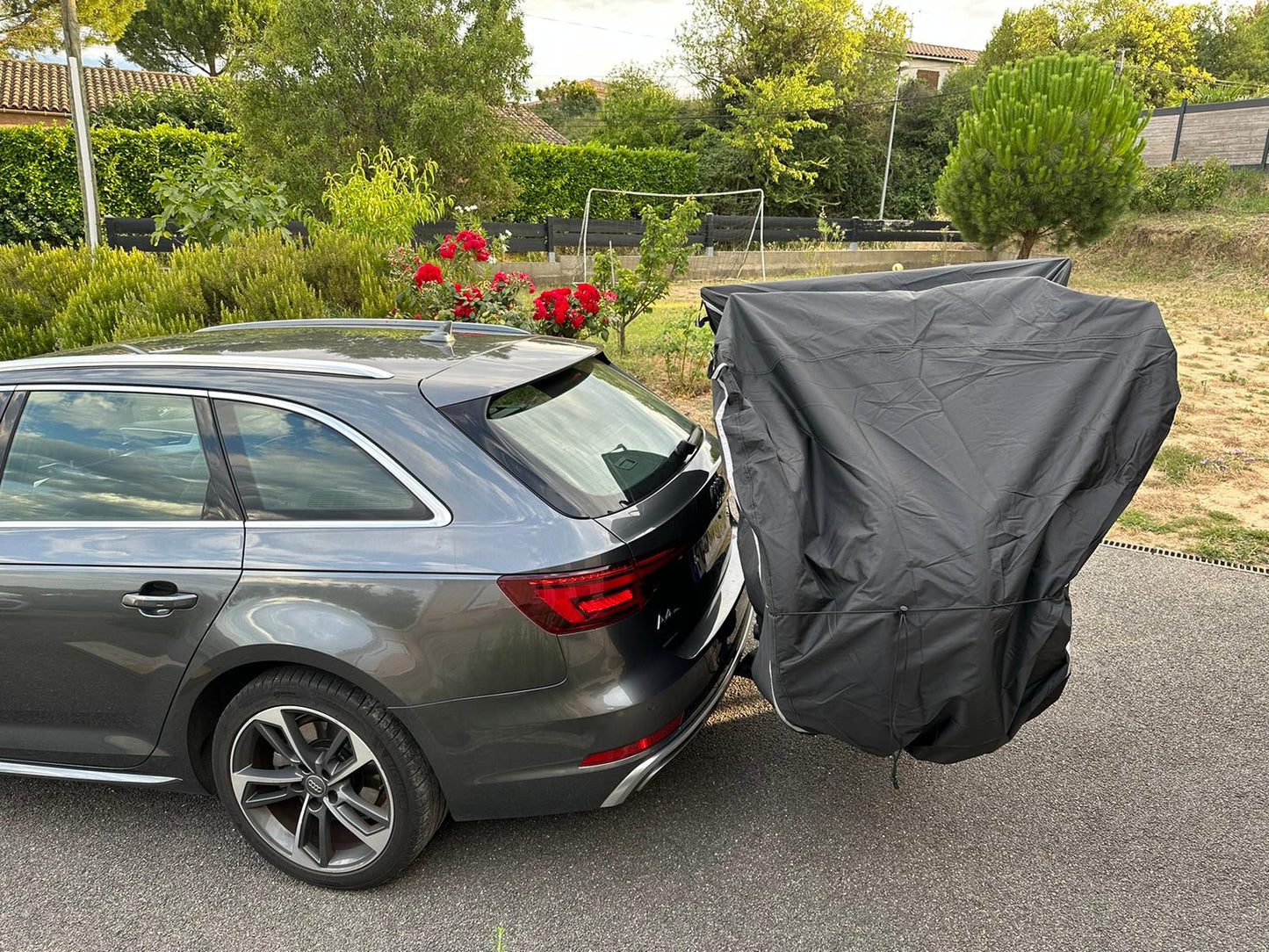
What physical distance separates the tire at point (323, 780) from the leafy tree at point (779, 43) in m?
36.4

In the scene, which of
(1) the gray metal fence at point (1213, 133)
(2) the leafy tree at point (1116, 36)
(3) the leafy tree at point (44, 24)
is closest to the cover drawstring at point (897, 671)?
(3) the leafy tree at point (44, 24)

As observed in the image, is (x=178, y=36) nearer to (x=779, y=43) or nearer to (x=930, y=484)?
(x=779, y=43)

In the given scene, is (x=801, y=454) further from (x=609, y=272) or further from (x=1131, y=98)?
(x=1131, y=98)

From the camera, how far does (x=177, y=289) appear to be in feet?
20.7

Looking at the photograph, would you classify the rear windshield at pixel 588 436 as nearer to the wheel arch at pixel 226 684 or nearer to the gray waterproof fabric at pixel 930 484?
the gray waterproof fabric at pixel 930 484

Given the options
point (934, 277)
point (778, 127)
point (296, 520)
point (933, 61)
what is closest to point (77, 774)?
point (296, 520)

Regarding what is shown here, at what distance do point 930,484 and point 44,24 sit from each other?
1093 inches

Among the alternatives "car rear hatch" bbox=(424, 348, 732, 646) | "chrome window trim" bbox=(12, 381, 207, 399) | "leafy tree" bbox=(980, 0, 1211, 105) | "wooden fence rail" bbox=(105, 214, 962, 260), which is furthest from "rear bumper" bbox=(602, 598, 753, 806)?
"leafy tree" bbox=(980, 0, 1211, 105)

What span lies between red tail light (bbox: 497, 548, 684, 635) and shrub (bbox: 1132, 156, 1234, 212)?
81.5ft

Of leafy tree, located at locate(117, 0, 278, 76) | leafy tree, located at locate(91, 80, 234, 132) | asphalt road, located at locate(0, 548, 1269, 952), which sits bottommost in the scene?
asphalt road, located at locate(0, 548, 1269, 952)

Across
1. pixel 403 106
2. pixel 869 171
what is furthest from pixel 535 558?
pixel 869 171

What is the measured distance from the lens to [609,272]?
374 inches

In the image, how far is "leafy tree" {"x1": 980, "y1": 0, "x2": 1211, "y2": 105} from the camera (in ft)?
145

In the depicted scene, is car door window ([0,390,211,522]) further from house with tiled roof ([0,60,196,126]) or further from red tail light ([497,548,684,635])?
house with tiled roof ([0,60,196,126])
